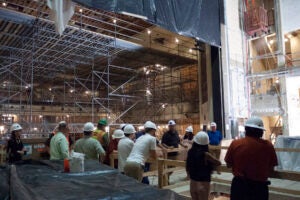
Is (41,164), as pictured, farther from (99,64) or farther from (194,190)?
(99,64)

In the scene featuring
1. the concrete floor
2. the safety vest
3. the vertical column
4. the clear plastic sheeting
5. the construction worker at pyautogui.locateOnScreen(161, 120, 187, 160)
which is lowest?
the concrete floor

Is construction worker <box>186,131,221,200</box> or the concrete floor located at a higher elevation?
construction worker <box>186,131,221,200</box>

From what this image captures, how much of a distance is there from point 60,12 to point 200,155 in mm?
5300

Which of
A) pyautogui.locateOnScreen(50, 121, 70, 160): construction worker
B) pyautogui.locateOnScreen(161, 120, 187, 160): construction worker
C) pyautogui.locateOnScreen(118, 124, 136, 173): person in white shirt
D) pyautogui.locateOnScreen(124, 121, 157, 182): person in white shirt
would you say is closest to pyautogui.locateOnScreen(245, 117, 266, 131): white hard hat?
pyautogui.locateOnScreen(124, 121, 157, 182): person in white shirt

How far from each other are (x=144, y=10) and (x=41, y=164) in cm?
648

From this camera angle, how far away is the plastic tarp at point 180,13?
28.0 feet

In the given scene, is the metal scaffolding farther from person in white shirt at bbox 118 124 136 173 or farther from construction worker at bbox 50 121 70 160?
person in white shirt at bbox 118 124 136 173

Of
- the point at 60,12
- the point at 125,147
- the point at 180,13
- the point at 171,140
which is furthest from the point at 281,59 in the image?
the point at 125,147

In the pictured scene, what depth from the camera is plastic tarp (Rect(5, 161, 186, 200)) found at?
2436 mm

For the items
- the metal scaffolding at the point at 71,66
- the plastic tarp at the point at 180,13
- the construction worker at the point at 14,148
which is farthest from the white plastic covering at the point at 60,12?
the construction worker at the point at 14,148

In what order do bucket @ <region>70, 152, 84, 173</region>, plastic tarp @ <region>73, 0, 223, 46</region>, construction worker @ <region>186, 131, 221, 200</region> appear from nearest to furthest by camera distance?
1. bucket @ <region>70, 152, 84, 173</region>
2. construction worker @ <region>186, 131, 221, 200</region>
3. plastic tarp @ <region>73, 0, 223, 46</region>

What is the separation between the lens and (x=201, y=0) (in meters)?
11.7

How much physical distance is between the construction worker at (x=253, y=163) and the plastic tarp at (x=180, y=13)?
6.00 meters

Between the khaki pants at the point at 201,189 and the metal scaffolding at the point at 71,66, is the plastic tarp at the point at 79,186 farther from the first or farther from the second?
the metal scaffolding at the point at 71,66
